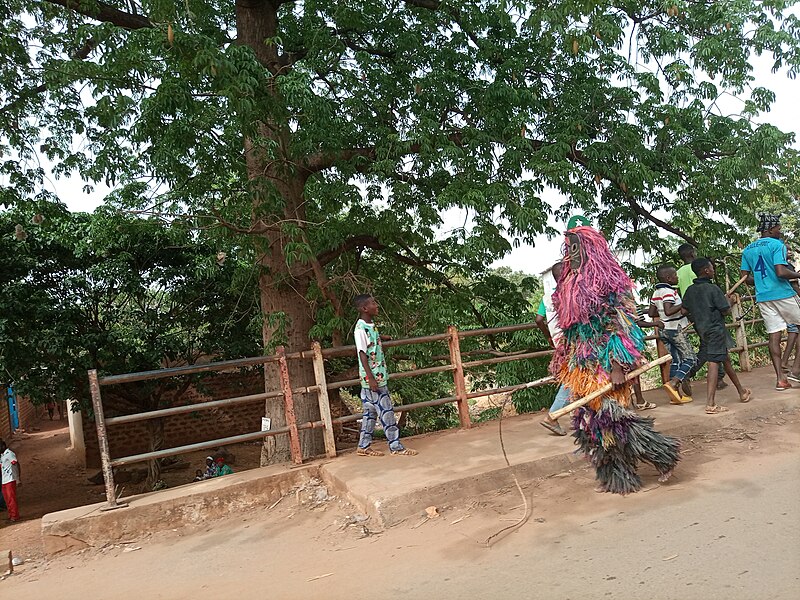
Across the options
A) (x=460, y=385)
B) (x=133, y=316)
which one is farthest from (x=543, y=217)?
(x=133, y=316)

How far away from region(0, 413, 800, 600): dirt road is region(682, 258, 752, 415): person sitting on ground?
0.83 meters

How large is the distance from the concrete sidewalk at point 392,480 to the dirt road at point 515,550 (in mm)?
126

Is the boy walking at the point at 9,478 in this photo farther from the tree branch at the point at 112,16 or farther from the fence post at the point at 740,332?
the fence post at the point at 740,332

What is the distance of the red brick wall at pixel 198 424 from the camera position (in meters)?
16.3

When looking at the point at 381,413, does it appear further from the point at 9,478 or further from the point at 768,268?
the point at 9,478

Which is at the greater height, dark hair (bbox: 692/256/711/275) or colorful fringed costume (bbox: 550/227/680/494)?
dark hair (bbox: 692/256/711/275)

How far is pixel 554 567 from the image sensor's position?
3.56 meters

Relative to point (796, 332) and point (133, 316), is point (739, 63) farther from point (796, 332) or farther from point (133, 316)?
point (133, 316)

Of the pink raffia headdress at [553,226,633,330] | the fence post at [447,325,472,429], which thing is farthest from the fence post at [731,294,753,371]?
the pink raffia headdress at [553,226,633,330]

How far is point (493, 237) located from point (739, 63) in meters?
4.01

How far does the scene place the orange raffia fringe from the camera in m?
4.60

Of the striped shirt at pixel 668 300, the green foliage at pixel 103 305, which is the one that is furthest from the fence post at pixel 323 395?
the green foliage at pixel 103 305

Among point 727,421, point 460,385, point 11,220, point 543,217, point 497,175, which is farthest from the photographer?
point 11,220

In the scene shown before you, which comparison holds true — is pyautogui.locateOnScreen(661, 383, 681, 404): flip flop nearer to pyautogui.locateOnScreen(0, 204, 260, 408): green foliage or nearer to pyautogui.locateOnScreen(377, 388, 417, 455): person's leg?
pyautogui.locateOnScreen(377, 388, 417, 455): person's leg
